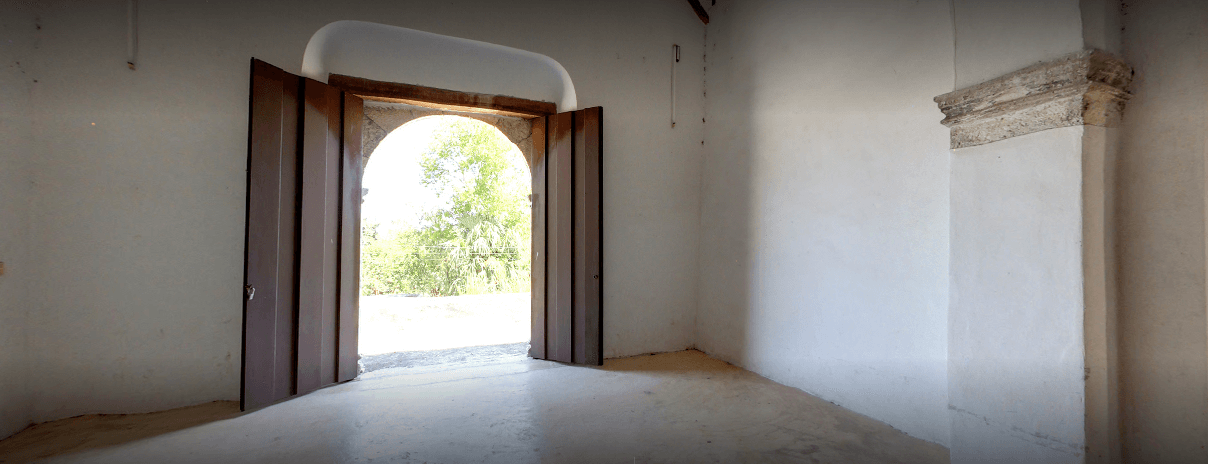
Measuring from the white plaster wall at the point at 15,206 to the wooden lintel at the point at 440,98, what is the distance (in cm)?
143

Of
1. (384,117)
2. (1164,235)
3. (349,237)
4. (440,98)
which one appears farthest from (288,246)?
(1164,235)

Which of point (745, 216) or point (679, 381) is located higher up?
point (745, 216)

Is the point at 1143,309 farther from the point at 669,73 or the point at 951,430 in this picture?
the point at 669,73

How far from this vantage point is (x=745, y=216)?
379 cm

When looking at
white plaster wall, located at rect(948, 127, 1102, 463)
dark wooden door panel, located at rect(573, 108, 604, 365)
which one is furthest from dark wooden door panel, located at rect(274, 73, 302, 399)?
white plaster wall, located at rect(948, 127, 1102, 463)

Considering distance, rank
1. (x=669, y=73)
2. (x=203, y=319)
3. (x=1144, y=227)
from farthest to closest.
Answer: (x=669, y=73) < (x=203, y=319) < (x=1144, y=227)

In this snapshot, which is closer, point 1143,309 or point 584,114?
point 1143,309

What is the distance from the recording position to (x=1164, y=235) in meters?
1.75

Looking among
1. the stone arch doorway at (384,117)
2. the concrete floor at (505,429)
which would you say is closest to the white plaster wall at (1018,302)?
the concrete floor at (505,429)

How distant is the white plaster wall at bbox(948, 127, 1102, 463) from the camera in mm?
1745

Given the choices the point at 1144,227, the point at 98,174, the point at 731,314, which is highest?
the point at 98,174

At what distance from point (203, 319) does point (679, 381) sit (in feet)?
10.2

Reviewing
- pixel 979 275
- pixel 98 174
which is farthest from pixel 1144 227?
pixel 98 174

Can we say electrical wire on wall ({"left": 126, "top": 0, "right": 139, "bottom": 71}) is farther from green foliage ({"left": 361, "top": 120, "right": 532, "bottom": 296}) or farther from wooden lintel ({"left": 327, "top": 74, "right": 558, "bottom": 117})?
green foliage ({"left": 361, "top": 120, "right": 532, "bottom": 296})
